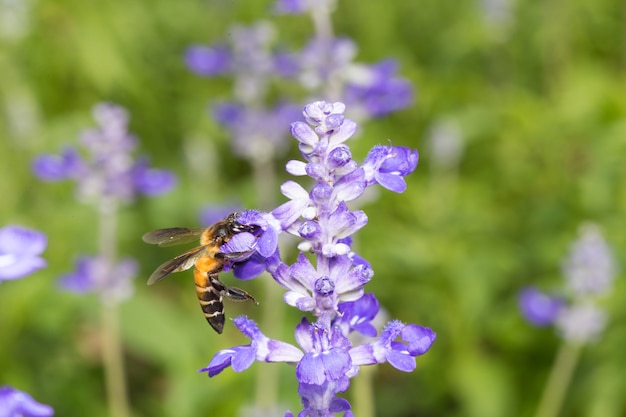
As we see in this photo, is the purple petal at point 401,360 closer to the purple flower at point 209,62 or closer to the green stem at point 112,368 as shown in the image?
the green stem at point 112,368

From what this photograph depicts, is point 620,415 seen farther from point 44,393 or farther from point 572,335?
point 44,393

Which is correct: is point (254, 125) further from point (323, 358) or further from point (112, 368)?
point (323, 358)

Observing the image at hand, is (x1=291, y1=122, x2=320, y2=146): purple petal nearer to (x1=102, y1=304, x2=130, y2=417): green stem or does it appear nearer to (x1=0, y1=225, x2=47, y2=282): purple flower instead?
(x1=0, y1=225, x2=47, y2=282): purple flower

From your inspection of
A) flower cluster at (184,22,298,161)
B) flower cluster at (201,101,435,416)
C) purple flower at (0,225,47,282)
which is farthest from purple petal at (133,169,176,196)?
flower cluster at (201,101,435,416)

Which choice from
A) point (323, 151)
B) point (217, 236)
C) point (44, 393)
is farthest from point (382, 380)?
point (323, 151)

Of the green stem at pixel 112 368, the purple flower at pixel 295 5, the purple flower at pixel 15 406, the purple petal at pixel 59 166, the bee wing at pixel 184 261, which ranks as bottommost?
the purple flower at pixel 15 406

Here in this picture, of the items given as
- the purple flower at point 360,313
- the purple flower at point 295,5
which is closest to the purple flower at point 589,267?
the purple flower at point 295,5
